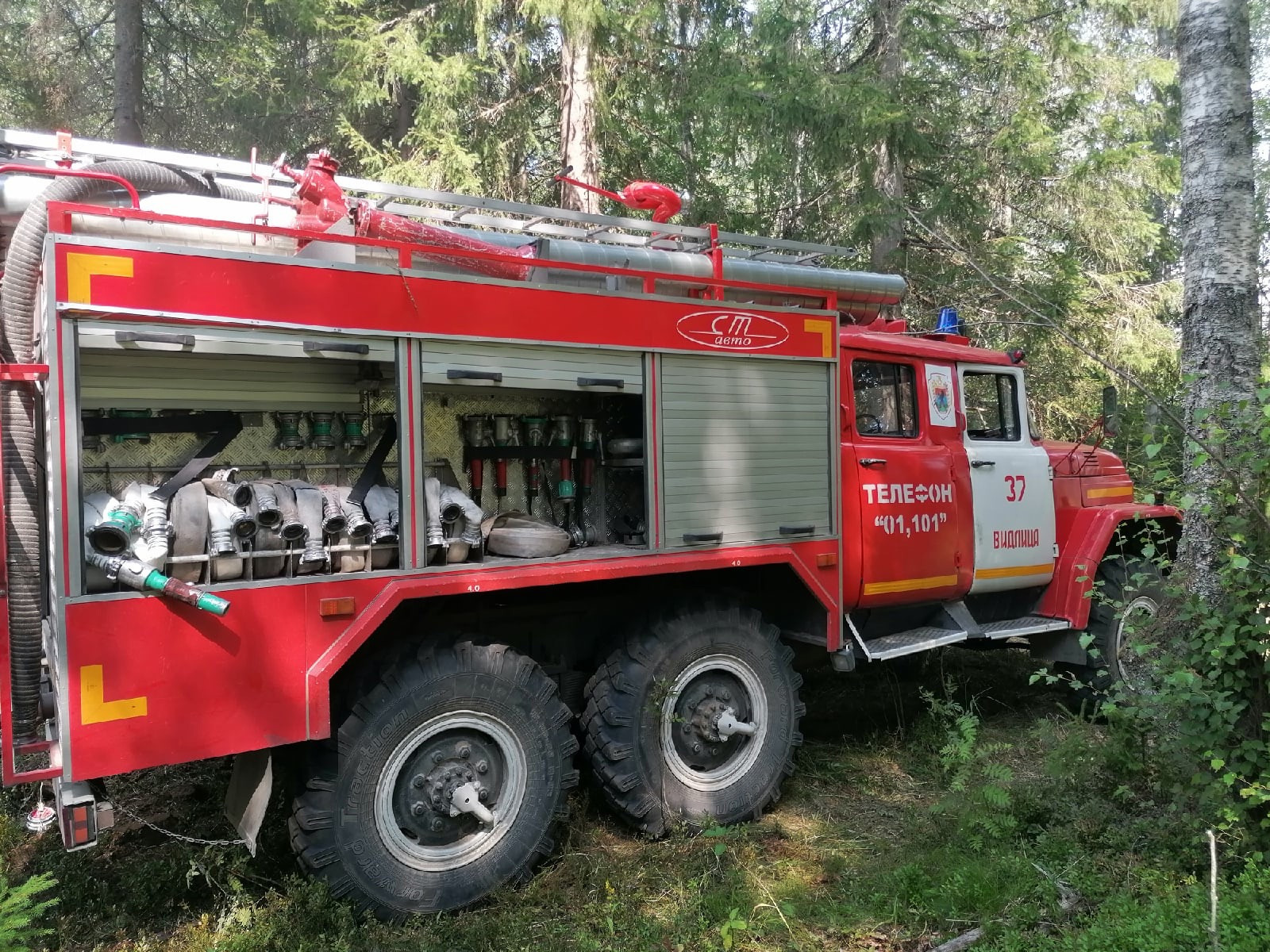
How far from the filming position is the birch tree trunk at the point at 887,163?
10.3 metres

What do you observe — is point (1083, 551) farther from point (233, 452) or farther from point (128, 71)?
point (128, 71)

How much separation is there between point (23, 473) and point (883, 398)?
4.57 meters

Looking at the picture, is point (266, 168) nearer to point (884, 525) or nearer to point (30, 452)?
point (30, 452)

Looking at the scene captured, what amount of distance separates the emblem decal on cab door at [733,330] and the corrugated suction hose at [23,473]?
110 inches

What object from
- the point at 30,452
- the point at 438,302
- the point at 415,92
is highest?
the point at 415,92

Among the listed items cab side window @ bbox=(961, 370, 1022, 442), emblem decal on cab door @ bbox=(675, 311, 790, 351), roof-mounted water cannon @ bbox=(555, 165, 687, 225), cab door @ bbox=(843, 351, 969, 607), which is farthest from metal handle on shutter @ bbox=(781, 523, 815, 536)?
roof-mounted water cannon @ bbox=(555, 165, 687, 225)

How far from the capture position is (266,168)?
440 centimetres

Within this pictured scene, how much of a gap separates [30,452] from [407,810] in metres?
2.07

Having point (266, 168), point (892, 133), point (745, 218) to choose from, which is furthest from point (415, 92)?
point (266, 168)

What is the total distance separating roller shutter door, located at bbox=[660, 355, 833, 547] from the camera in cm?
480

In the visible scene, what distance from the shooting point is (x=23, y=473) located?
3.38m

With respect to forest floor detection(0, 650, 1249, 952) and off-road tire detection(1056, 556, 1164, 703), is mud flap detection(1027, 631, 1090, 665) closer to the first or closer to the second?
off-road tire detection(1056, 556, 1164, 703)

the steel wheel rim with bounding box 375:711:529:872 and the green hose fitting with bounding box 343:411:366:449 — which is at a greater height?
the green hose fitting with bounding box 343:411:366:449

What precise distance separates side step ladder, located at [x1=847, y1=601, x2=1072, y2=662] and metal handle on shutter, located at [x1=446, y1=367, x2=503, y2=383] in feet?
8.56
